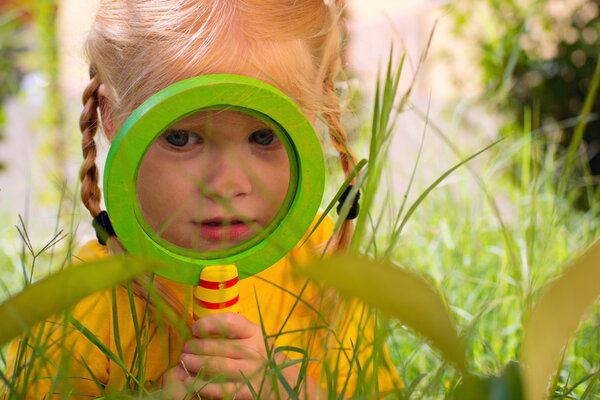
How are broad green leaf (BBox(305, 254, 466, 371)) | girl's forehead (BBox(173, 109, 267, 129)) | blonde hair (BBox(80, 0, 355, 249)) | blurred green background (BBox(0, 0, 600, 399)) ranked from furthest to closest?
blurred green background (BBox(0, 0, 600, 399))
blonde hair (BBox(80, 0, 355, 249))
girl's forehead (BBox(173, 109, 267, 129))
broad green leaf (BBox(305, 254, 466, 371))

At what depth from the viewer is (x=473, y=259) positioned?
1891 millimetres

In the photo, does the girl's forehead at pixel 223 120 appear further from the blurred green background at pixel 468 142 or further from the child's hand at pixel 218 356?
the blurred green background at pixel 468 142

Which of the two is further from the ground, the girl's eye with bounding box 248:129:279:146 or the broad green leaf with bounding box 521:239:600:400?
the girl's eye with bounding box 248:129:279:146

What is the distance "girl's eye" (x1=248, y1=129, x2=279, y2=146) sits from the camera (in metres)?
1.14

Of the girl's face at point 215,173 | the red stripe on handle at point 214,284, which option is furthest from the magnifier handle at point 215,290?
the girl's face at point 215,173

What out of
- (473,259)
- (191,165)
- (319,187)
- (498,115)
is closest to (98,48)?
(191,165)

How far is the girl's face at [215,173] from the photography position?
43.8 inches

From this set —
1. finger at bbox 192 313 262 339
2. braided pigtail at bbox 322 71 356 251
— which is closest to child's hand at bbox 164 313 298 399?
finger at bbox 192 313 262 339

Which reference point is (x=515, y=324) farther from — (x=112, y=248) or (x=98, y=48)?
(x=98, y=48)

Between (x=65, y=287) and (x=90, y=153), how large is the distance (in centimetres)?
79

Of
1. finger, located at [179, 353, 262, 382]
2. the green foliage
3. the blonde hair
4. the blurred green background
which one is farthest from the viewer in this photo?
the green foliage

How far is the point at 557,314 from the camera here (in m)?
0.47

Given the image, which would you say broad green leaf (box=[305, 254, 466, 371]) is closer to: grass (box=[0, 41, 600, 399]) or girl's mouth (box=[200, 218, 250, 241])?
grass (box=[0, 41, 600, 399])

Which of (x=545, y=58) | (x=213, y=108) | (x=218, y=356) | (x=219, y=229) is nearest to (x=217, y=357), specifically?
(x=218, y=356)
